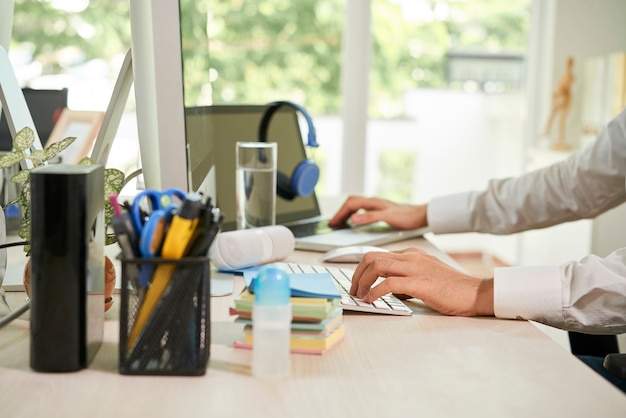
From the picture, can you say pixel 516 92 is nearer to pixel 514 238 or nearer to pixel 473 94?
pixel 473 94

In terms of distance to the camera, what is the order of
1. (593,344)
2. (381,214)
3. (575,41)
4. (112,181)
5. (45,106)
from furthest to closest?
(575,41) < (45,106) < (381,214) < (593,344) < (112,181)

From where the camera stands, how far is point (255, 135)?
6.01 ft

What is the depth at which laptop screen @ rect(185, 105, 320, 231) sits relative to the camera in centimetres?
160

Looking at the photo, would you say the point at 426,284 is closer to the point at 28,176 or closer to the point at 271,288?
the point at 271,288

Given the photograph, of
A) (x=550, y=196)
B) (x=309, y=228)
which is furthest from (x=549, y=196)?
(x=309, y=228)

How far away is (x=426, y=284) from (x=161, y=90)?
0.40m

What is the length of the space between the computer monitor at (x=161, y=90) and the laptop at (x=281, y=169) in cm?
24

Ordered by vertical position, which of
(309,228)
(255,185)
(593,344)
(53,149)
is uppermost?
(53,149)

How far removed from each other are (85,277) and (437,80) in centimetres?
368

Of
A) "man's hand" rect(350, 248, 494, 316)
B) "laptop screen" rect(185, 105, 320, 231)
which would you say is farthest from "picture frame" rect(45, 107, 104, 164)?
"man's hand" rect(350, 248, 494, 316)

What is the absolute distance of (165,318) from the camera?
2.44 ft

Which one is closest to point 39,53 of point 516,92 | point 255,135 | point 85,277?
point 516,92

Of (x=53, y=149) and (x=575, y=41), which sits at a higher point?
(x=575, y=41)

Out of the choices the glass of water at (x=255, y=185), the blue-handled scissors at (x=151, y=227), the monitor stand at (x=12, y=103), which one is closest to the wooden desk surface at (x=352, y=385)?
the blue-handled scissors at (x=151, y=227)
